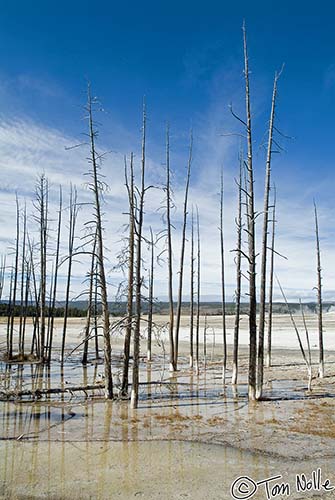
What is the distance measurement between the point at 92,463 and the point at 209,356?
21.5m

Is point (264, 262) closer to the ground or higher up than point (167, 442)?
higher up

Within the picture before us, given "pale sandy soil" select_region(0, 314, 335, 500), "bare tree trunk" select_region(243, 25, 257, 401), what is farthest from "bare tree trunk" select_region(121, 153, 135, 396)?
"bare tree trunk" select_region(243, 25, 257, 401)

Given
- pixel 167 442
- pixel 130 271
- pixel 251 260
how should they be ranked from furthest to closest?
pixel 130 271, pixel 251 260, pixel 167 442

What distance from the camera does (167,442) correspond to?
9.35 metres

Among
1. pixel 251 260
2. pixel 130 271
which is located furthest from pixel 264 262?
pixel 130 271

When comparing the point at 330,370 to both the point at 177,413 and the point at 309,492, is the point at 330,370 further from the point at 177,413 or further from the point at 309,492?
the point at 309,492

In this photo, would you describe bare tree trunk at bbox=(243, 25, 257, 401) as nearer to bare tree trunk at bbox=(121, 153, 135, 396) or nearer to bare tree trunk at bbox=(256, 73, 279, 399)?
bare tree trunk at bbox=(256, 73, 279, 399)

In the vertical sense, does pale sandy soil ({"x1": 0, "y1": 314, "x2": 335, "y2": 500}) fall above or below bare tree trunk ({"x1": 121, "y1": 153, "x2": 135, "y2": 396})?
below

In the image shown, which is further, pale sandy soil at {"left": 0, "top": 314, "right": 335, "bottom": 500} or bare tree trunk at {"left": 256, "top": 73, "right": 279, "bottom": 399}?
bare tree trunk at {"left": 256, "top": 73, "right": 279, "bottom": 399}

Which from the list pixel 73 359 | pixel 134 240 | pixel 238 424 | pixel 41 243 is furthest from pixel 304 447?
pixel 73 359

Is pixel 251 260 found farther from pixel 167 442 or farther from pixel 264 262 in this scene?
pixel 167 442

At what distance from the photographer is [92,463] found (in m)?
7.99

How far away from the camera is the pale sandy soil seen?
7.05 m

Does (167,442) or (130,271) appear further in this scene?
(130,271)
